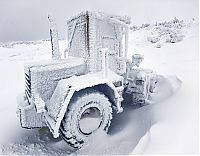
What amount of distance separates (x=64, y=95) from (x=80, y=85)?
33cm

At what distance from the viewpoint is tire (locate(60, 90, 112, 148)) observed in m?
3.49

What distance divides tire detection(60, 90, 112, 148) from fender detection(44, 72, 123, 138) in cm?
19

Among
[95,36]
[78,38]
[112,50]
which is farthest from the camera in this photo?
[112,50]

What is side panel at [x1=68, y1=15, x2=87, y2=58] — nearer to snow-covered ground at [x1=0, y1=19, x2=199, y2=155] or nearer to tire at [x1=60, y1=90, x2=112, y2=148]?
tire at [x1=60, y1=90, x2=112, y2=148]

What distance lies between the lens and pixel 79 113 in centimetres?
355

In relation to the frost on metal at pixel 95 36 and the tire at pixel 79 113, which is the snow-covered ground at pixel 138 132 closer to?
the tire at pixel 79 113

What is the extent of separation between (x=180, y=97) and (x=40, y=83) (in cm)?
343

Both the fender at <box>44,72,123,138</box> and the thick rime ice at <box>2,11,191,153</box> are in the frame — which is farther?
the thick rime ice at <box>2,11,191,153</box>

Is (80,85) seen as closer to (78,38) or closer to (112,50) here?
(78,38)

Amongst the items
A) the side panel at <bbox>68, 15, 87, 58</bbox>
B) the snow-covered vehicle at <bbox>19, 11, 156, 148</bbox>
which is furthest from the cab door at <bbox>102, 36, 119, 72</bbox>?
the side panel at <bbox>68, 15, 87, 58</bbox>

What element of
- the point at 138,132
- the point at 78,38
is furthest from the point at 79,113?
the point at 78,38

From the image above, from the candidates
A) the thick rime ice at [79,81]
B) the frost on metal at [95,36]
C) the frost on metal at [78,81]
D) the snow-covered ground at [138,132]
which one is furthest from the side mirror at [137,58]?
the snow-covered ground at [138,132]

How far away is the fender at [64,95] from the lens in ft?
10.8

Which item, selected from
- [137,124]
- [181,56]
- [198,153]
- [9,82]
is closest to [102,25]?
[137,124]
